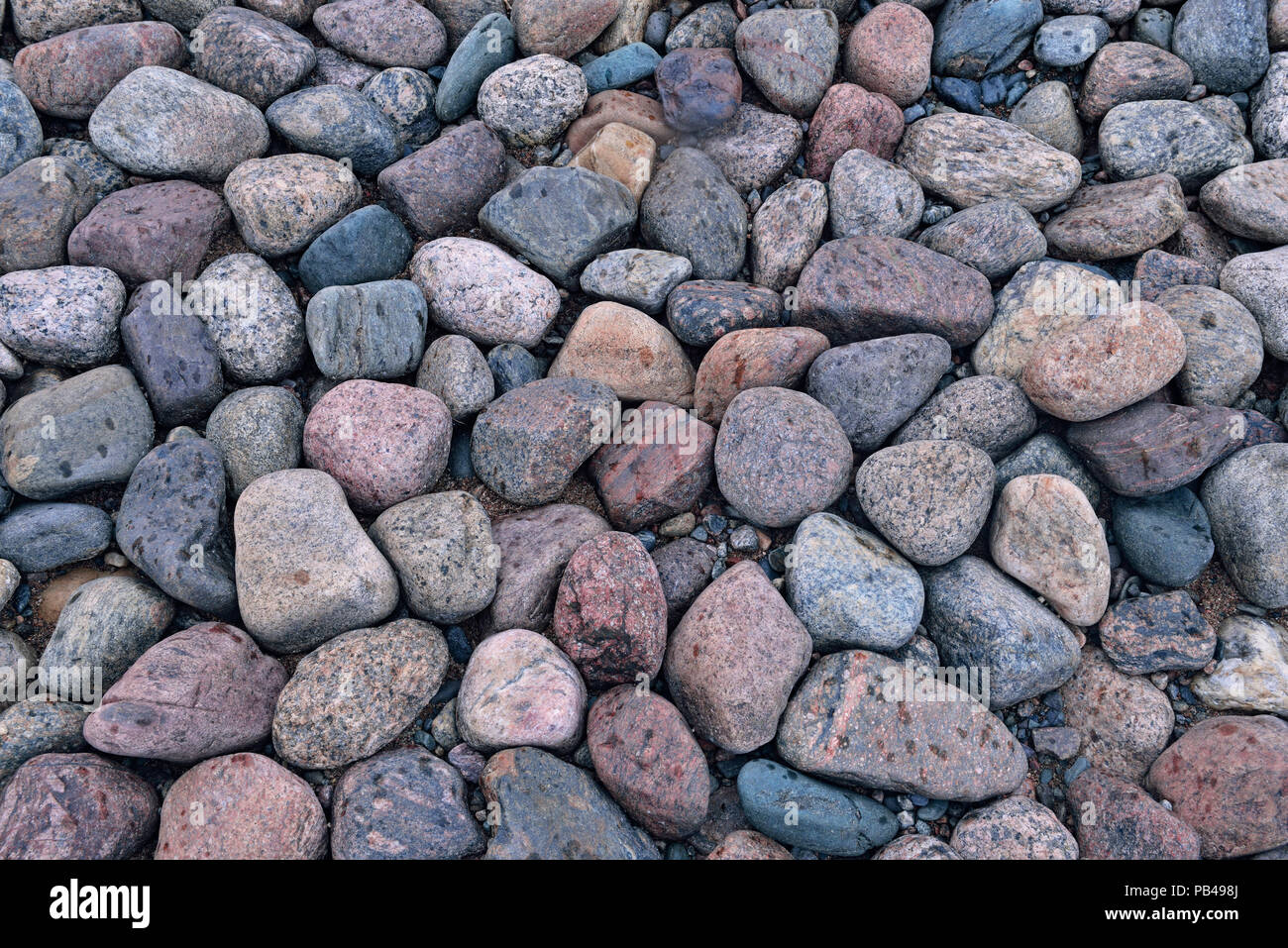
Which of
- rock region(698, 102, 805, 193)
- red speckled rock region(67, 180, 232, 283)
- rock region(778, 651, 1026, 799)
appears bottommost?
rock region(778, 651, 1026, 799)

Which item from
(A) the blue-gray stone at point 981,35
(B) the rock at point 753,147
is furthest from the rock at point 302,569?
(A) the blue-gray stone at point 981,35

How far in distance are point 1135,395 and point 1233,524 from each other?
0.81 metres

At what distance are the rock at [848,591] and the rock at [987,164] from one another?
2353mm

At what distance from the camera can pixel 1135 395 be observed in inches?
166

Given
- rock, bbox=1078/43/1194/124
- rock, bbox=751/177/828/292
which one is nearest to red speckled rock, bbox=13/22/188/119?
rock, bbox=751/177/828/292

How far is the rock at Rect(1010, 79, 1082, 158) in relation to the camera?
5277 mm

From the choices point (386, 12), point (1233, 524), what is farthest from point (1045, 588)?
point (386, 12)

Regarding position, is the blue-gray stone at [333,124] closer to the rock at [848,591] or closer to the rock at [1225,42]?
the rock at [848,591]

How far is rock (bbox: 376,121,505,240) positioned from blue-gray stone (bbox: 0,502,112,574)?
2.29 meters

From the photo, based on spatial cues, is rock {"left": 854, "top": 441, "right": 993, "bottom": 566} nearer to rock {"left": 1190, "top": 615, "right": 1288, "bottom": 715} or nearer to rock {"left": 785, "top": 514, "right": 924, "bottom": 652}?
rock {"left": 785, "top": 514, "right": 924, "bottom": 652}

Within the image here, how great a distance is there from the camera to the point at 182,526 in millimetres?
4031

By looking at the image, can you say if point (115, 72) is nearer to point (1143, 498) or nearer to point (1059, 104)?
point (1059, 104)

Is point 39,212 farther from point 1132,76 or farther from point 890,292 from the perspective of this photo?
point 1132,76

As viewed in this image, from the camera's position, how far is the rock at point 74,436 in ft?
13.7
